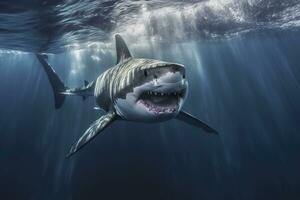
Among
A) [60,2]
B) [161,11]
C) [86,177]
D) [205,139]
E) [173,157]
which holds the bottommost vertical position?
[205,139]

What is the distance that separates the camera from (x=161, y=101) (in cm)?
448

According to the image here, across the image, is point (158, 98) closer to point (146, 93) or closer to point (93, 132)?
point (146, 93)

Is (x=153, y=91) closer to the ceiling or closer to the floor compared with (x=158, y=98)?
closer to the ceiling

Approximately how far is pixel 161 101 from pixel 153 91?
0.32 meters

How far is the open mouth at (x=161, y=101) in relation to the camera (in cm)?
432

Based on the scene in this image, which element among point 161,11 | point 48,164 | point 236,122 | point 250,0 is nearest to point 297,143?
point 236,122

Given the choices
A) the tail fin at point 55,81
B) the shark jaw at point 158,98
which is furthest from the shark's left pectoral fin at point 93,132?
the tail fin at point 55,81

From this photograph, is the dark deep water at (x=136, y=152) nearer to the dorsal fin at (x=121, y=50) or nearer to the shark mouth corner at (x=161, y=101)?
the dorsal fin at (x=121, y=50)

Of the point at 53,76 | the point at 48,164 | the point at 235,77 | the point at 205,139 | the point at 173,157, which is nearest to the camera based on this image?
the point at 53,76

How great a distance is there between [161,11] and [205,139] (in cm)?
1223

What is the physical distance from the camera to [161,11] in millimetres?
15945

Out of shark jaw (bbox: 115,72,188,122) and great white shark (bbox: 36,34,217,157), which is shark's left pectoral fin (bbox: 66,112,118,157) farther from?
shark jaw (bbox: 115,72,188,122)

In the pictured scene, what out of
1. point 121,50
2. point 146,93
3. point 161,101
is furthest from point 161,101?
point 121,50

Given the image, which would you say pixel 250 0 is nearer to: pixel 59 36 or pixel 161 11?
pixel 161 11
